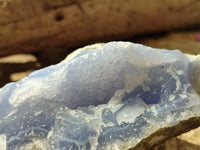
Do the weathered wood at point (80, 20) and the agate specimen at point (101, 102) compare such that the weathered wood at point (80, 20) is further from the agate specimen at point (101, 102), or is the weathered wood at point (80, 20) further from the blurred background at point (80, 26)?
the agate specimen at point (101, 102)

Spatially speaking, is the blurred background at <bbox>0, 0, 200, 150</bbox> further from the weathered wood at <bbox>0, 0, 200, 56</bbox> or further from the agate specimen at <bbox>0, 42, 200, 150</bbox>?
the agate specimen at <bbox>0, 42, 200, 150</bbox>

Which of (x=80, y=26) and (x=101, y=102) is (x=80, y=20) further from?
(x=101, y=102)

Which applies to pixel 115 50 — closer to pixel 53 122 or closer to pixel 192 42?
pixel 53 122

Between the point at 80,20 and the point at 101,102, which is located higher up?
the point at 101,102

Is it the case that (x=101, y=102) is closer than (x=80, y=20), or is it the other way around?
(x=101, y=102)

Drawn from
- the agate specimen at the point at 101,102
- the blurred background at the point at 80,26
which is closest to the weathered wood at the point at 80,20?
the blurred background at the point at 80,26

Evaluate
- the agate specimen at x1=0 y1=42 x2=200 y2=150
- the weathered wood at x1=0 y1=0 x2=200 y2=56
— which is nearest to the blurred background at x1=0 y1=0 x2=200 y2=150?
the weathered wood at x1=0 y1=0 x2=200 y2=56

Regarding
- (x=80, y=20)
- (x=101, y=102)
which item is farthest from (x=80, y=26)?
(x=101, y=102)
